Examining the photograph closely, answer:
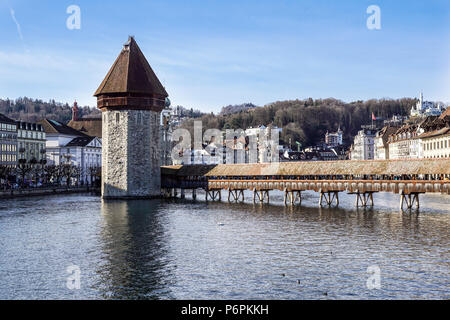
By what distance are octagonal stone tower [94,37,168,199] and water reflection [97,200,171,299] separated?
56.4 feet

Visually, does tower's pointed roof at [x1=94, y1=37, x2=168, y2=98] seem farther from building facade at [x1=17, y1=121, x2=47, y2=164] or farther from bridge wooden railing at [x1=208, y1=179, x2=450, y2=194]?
building facade at [x1=17, y1=121, x2=47, y2=164]

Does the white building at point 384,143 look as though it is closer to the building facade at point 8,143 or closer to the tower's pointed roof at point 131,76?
the tower's pointed roof at point 131,76

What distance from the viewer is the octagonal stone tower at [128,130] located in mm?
56562

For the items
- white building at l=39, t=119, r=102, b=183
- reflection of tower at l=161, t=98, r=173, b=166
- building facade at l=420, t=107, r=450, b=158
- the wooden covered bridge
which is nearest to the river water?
the wooden covered bridge

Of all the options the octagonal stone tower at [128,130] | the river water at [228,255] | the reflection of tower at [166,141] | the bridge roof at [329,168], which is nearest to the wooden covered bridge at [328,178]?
the bridge roof at [329,168]

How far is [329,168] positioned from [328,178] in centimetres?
141

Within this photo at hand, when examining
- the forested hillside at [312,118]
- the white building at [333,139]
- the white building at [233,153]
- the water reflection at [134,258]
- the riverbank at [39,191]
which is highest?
the forested hillside at [312,118]

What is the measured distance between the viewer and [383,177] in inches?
1880

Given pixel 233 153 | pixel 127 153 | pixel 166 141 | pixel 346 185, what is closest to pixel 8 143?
pixel 127 153

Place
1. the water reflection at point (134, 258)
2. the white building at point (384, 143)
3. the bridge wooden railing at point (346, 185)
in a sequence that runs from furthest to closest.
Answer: the white building at point (384, 143) → the bridge wooden railing at point (346, 185) → the water reflection at point (134, 258)

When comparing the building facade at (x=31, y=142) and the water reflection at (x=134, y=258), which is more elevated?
the building facade at (x=31, y=142)

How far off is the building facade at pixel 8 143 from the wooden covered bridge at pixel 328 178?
27.0 m

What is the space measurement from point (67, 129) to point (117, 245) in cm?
7927

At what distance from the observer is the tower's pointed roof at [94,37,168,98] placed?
56562 mm
